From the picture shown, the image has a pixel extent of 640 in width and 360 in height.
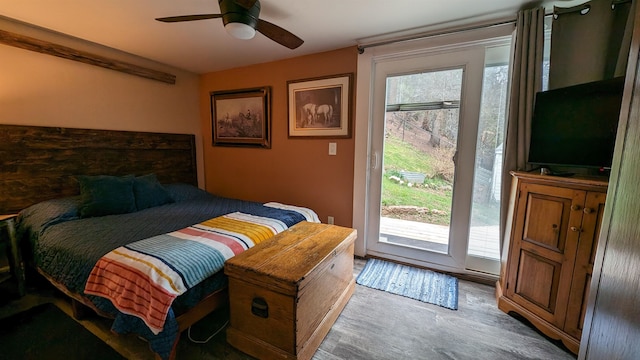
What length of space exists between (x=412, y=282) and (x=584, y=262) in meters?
1.14

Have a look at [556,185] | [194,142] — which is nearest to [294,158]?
[194,142]

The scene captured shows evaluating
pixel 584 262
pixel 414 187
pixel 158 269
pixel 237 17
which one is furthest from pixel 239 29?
pixel 584 262

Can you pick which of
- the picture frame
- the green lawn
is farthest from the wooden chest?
the picture frame

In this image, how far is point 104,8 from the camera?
1.86m

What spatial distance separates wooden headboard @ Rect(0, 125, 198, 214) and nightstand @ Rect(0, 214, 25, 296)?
1.31ft

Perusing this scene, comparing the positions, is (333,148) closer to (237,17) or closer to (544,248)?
(237,17)

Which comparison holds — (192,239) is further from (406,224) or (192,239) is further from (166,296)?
(406,224)

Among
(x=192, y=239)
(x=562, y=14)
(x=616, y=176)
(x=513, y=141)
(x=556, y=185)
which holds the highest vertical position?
(x=562, y=14)

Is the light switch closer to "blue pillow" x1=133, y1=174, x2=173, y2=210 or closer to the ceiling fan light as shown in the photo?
the ceiling fan light

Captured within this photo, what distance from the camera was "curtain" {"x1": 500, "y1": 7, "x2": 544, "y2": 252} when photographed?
1.79 meters

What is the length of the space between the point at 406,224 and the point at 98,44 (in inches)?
141

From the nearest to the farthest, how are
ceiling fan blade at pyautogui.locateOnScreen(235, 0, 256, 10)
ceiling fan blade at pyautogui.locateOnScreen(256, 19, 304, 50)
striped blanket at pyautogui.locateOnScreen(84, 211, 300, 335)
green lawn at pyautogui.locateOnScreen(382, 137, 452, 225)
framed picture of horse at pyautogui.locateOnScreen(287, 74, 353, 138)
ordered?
striped blanket at pyautogui.locateOnScreen(84, 211, 300, 335), ceiling fan blade at pyautogui.locateOnScreen(235, 0, 256, 10), ceiling fan blade at pyautogui.locateOnScreen(256, 19, 304, 50), green lawn at pyautogui.locateOnScreen(382, 137, 452, 225), framed picture of horse at pyautogui.locateOnScreen(287, 74, 353, 138)

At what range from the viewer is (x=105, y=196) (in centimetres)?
216

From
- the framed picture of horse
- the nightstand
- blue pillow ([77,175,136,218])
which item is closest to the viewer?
the nightstand
